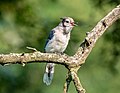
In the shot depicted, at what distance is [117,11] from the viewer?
4.25 m

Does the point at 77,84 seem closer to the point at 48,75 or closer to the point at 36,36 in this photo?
the point at 48,75

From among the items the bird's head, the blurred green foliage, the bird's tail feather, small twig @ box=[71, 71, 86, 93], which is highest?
the blurred green foliage

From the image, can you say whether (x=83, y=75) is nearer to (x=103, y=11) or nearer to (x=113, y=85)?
(x=113, y=85)

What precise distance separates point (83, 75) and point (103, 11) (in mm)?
4445

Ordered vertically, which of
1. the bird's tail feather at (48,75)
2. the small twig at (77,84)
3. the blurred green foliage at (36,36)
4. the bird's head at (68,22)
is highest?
the blurred green foliage at (36,36)

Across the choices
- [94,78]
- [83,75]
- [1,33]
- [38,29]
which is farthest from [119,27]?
[94,78]

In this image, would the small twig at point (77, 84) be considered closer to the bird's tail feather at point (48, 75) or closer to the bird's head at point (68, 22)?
the bird's tail feather at point (48, 75)

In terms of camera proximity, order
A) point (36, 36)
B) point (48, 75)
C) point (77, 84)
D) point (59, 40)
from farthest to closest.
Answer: point (36, 36) < point (59, 40) < point (48, 75) < point (77, 84)

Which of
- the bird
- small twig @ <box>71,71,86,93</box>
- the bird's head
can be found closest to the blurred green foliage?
the bird

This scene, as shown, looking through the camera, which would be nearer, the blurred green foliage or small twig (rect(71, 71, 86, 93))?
small twig (rect(71, 71, 86, 93))

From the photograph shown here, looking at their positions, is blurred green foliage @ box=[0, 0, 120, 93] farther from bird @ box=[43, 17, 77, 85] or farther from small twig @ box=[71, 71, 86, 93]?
small twig @ box=[71, 71, 86, 93]

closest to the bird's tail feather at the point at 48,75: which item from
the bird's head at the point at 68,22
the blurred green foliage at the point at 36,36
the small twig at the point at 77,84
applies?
the bird's head at the point at 68,22

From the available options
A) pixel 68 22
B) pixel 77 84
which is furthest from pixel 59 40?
pixel 77 84

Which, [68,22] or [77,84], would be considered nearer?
[77,84]
